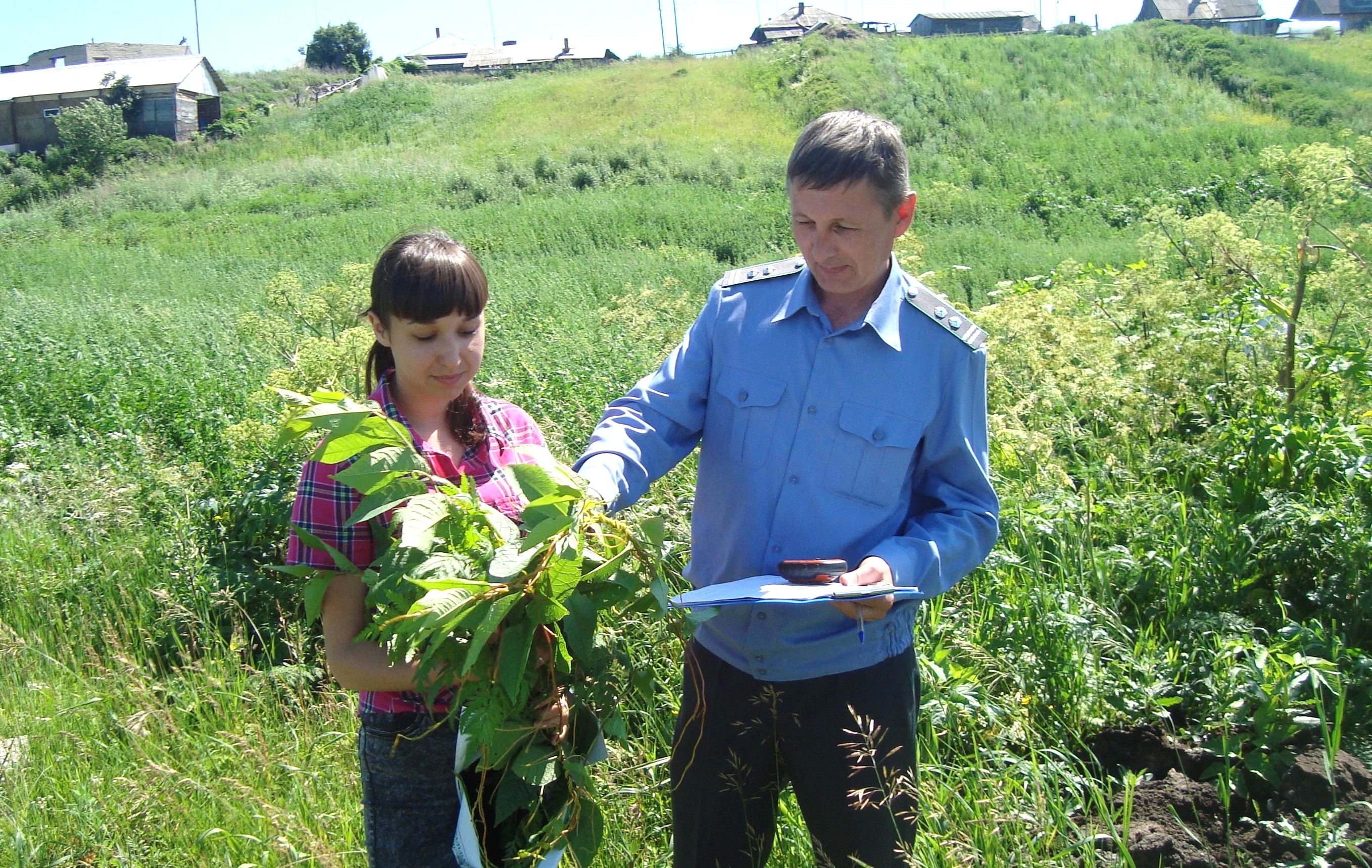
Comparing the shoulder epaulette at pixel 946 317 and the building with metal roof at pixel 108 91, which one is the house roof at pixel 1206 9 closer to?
the building with metal roof at pixel 108 91

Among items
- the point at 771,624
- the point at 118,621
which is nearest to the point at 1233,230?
the point at 771,624

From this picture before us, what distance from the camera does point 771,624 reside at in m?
2.04

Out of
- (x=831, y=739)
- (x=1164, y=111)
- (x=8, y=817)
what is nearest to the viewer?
(x=831, y=739)

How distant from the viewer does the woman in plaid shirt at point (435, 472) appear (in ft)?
5.87

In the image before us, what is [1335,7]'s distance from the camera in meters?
72.9

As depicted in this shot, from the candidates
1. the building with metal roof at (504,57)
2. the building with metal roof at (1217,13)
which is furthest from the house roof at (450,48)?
the building with metal roof at (1217,13)

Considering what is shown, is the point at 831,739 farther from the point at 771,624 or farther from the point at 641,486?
the point at 641,486

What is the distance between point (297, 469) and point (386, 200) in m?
22.0

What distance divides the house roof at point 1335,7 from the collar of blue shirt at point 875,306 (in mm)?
83784

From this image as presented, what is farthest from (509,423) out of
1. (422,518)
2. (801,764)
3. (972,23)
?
(972,23)

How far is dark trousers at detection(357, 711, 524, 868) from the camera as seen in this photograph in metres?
1.86

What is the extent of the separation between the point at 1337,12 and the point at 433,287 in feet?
299

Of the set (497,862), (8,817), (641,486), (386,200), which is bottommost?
(8,817)

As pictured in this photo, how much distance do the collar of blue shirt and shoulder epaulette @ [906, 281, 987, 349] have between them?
30 millimetres
